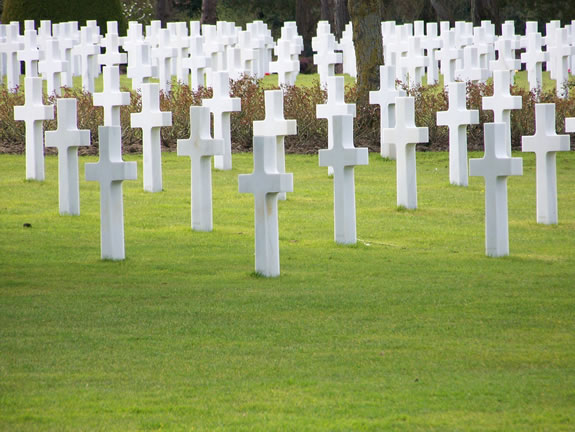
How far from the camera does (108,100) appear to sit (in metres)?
14.8

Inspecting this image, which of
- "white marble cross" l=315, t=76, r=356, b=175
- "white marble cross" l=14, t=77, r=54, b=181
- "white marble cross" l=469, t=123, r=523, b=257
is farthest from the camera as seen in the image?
"white marble cross" l=315, t=76, r=356, b=175

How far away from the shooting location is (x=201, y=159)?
1057 cm

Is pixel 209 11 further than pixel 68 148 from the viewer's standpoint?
Yes

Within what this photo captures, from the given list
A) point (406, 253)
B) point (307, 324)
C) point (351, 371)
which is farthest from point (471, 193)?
point (351, 371)

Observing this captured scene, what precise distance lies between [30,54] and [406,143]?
42.5ft

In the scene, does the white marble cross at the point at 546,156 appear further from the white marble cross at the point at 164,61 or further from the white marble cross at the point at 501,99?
the white marble cross at the point at 164,61

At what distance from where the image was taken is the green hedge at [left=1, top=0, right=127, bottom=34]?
29766mm

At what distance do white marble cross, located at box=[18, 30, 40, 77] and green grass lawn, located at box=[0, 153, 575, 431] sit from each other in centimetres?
1141

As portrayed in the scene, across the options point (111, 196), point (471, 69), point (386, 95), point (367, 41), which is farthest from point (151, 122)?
point (471, 69)

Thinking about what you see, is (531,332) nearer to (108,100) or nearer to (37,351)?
(37,351)

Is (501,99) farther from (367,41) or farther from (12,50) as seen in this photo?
(12,50)

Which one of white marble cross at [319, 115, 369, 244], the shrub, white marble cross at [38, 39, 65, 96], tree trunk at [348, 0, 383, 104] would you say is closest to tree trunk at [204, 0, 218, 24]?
white marble cross at [38, 39, 65, 96]

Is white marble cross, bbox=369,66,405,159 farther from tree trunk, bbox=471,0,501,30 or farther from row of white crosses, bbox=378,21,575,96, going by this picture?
tree trunk, bbox=471,0,501,30

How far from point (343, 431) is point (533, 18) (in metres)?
42.4
